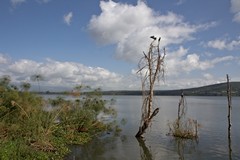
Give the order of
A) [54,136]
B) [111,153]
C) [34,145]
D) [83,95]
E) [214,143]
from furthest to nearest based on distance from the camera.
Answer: [83,95] < [214,143] < [54,136] < [111,153] < [34,145]

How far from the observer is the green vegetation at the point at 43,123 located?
1522 centimetres

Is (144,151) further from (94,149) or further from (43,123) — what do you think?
(43,123)

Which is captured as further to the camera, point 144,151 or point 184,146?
point 184,146

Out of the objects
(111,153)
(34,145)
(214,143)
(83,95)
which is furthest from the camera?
(83,95)

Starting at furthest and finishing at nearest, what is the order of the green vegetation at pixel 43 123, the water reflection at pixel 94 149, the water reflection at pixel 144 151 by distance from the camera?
the water reflection at pixel 144 151
the water reflection at pixel 94 149
the green vegetation at pixel 43 123

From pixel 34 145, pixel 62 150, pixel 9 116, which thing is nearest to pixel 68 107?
pixel 9 116

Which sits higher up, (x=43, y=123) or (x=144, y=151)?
(x=43, y=123)

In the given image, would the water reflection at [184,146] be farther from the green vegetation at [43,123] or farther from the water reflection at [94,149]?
the green vegetation at [43,123]

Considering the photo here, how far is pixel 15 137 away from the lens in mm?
17266

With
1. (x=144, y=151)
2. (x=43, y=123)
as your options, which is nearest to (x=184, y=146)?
(x=144, y=151)

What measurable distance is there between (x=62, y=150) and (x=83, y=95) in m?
8.83

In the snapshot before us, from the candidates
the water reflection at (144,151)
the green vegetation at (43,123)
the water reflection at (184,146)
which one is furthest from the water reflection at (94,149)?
the water reflection at (184,146)

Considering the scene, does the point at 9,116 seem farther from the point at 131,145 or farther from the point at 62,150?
the point at 131,145

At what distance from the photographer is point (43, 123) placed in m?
19.1
